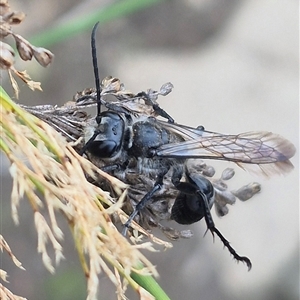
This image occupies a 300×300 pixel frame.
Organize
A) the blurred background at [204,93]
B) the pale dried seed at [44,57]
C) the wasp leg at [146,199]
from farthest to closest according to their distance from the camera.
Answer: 1. the blurred background at [204,93]
2. the wasp leg at [146,199]
3. the pale dried seed at [44,57]

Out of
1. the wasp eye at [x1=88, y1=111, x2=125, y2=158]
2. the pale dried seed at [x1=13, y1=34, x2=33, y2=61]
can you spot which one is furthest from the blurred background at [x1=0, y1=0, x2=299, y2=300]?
the pale dried seed at [x1=13, y1=34, x2=33, y2=61]

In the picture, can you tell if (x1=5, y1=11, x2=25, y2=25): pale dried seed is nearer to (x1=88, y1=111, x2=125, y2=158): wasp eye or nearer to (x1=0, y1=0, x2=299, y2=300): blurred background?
(x1=88, y1=111, x2=125, y2=158): wasp eye

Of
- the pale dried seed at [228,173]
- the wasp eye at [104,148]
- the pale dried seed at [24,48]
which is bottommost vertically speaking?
the wasp eye at [104,148]

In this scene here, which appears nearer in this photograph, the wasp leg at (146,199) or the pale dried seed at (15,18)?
the pale dried seed at (15,18)

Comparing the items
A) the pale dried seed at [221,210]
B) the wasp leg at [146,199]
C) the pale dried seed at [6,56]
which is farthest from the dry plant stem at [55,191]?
the pale dried seed at [221,210]

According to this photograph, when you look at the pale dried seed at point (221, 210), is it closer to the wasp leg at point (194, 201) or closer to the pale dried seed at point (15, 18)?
the wasp leg at point (194, 201)

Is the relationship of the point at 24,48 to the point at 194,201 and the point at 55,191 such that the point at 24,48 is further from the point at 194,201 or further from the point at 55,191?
the point at 194,201

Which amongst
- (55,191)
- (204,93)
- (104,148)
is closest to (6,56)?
(55,191)
